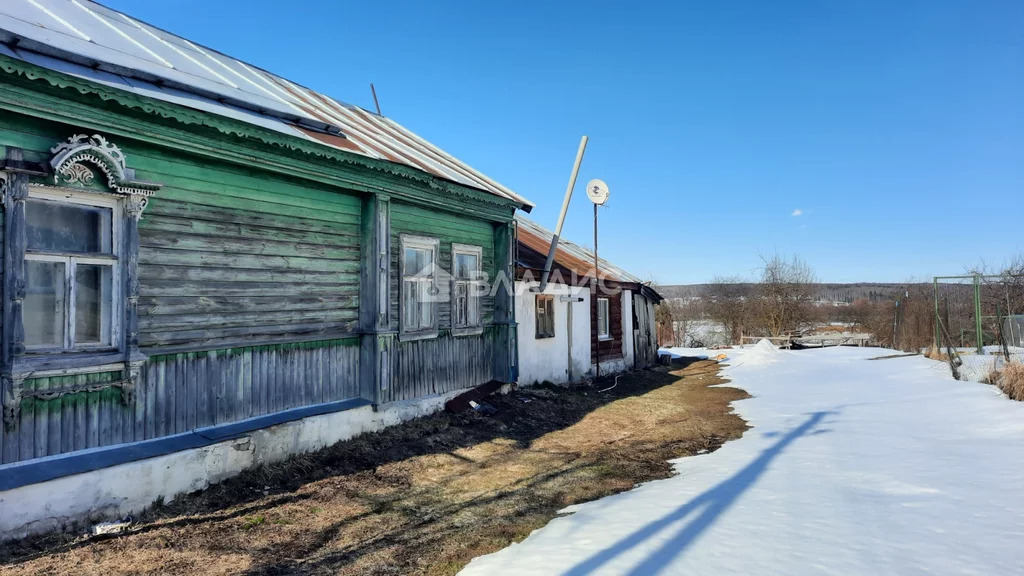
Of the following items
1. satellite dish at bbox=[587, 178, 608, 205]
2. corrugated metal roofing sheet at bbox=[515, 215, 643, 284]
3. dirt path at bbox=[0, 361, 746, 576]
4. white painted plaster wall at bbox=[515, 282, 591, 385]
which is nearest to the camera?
dirt path at bbox=[0, 361, 746, 576]

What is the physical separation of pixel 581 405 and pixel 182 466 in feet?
24.4

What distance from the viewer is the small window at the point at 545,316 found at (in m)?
12.3

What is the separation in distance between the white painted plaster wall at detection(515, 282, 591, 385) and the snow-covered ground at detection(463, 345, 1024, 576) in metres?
4.80

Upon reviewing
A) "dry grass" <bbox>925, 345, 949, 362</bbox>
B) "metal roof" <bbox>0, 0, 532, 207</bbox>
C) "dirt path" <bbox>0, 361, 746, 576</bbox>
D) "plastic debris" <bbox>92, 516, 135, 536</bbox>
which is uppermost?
"metal roof" <bbox>0, 0, 532, 207</bbox>

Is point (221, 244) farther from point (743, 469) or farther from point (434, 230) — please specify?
point (743, 469)

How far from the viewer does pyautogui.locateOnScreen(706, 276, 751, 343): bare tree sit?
3781 cm

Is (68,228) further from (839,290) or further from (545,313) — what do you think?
(839,290)

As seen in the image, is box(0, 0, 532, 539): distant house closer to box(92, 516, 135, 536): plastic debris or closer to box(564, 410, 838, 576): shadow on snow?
box(92, 516, 135, 536): plastic debris

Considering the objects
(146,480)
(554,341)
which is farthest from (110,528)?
(554,341)

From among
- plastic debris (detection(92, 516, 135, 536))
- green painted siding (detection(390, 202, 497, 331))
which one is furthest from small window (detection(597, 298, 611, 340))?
plastic debris (detection(92, 516, 135, 536))

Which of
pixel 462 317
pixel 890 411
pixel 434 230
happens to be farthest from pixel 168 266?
pixel 890 411

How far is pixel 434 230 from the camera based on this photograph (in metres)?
8.36

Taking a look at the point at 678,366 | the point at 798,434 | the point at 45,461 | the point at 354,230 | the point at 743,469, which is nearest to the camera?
the point at 45,461

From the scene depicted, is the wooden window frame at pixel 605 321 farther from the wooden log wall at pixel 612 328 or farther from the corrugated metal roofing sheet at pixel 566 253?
the corrugated metal roofing sheet at pixel 566 253
